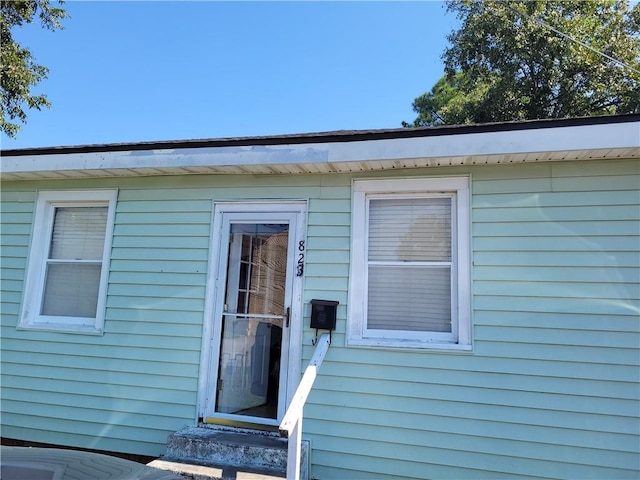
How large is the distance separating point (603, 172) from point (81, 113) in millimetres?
15375

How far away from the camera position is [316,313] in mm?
3518

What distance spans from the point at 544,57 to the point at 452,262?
13539 millimetres

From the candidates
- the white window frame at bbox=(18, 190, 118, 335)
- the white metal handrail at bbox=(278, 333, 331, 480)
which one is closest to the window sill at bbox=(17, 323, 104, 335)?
the white window frame at bbox=(18, 190, 118, 335)

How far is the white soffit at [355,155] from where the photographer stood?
10.00 feet

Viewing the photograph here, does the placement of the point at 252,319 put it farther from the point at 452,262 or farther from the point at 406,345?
the point at 452,262

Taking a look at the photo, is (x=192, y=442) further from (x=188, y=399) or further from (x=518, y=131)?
(x=518, y=131)

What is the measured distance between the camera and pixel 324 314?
3500mm

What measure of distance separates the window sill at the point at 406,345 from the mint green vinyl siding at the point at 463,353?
0.13 feet

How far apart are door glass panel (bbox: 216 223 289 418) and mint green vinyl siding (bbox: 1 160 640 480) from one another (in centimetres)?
25

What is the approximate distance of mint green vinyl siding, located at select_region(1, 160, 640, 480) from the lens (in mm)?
3062

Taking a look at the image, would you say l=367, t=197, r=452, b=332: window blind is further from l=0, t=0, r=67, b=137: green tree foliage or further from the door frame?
l=0, t=0, r=67, b=137: green tree foliage

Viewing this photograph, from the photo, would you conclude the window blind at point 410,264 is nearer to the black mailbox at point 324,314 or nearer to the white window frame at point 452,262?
the white window frame at point 452,262

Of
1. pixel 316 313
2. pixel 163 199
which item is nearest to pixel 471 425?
pixel 316 313

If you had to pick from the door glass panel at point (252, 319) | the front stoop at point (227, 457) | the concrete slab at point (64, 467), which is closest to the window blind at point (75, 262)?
the door glass panel at point (252, 319)
